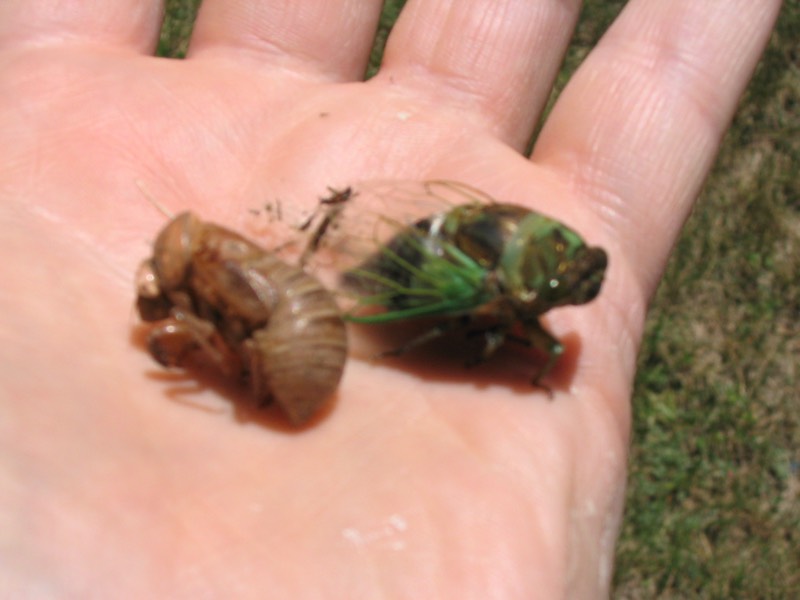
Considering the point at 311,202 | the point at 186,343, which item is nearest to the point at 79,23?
the point at 311,202

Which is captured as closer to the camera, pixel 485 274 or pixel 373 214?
pixel 485 274

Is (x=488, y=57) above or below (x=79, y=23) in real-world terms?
above

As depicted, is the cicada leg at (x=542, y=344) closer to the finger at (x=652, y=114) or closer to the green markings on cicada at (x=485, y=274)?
the green markings on cicada at (x=485, y=274)

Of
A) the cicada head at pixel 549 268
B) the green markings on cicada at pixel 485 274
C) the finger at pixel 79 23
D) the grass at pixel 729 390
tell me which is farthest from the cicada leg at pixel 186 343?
the grass at pixel 729 390

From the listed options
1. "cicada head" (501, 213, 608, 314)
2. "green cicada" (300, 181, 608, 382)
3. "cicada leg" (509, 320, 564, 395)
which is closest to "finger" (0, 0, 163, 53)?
"green cicada" (300, 181, 608, 382)

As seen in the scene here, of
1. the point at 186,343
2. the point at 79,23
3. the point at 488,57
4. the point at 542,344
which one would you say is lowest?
the point at 186,343

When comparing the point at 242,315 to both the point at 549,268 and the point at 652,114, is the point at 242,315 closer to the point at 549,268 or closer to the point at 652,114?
the point at 549,268

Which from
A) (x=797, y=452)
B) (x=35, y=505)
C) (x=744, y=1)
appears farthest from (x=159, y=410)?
(x=797, y=452)

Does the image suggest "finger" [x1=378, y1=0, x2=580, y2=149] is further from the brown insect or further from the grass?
the grass
